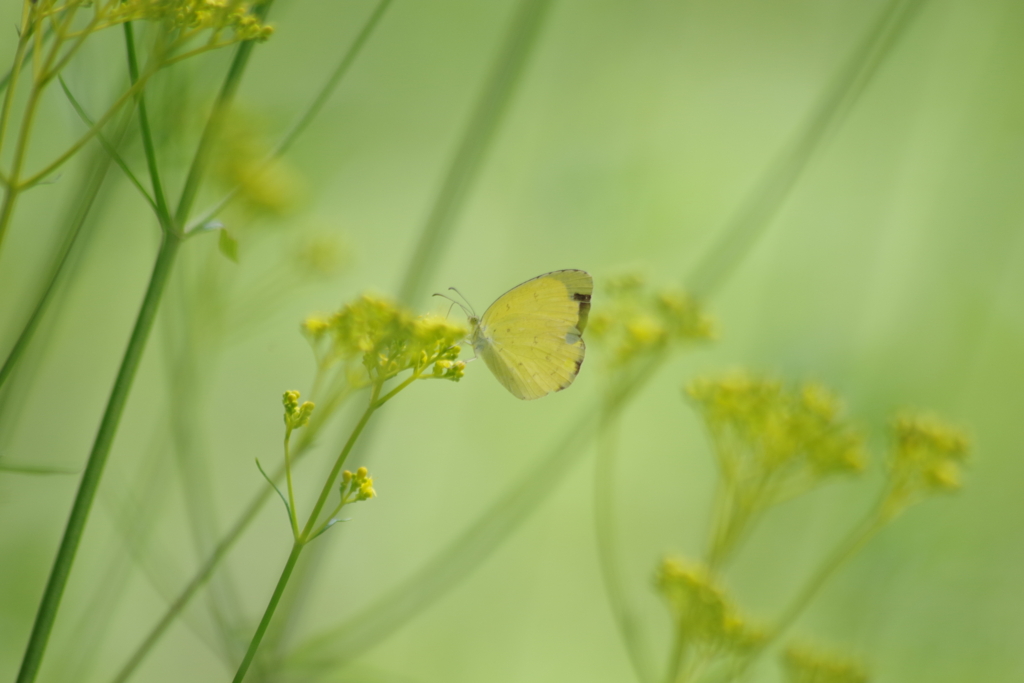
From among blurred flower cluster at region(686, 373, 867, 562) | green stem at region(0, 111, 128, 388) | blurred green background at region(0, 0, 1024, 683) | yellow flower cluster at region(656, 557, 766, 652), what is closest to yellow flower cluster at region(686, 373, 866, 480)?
blurred flower cluster at region(686, 373, 867, 562)

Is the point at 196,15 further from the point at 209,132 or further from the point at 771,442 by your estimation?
the point at 771,442

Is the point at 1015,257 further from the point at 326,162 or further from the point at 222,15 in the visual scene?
the point at 222,15

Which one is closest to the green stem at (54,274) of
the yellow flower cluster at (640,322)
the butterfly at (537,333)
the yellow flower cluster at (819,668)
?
the butterfly at (537,333)

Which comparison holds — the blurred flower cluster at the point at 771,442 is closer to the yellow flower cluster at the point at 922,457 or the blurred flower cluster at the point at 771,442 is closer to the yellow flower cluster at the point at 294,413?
the yellow flower cluster at the point at 922,457

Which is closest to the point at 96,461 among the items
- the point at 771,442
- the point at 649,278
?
the point at 771,442

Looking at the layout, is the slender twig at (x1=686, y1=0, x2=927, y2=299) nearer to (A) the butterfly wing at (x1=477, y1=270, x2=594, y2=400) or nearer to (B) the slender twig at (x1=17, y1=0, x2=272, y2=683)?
(A) the butterfly wing at (x1=477, y1=270, x2=594, y2=400)

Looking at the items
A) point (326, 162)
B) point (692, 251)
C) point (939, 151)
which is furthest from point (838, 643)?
point (326, 162)
